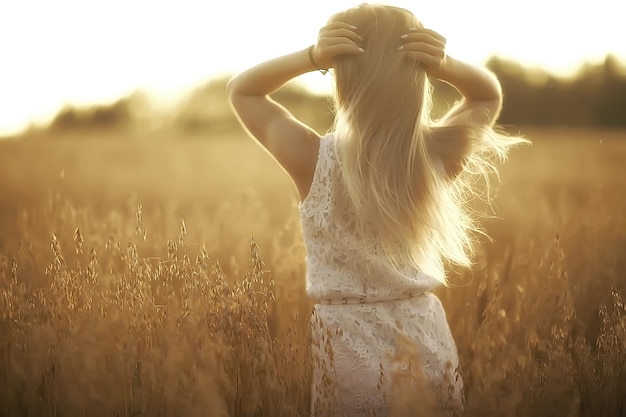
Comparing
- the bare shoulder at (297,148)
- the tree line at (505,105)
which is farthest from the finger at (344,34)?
the tree line at (505,105)

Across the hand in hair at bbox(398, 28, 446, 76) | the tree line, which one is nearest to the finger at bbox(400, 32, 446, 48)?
the hand in hair at bbox(398, 28, 446, 76)

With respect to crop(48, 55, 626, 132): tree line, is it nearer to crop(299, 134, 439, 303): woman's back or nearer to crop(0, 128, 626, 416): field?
crop(0, 128, 626, 416): field

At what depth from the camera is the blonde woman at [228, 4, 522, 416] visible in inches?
83.0

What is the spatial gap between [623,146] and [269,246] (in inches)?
426

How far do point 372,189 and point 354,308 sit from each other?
390mm

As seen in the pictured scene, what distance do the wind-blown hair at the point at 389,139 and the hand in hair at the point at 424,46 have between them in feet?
0.08

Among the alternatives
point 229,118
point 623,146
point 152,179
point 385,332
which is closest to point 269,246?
point 385,332

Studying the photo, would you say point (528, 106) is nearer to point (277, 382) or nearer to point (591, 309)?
point (591, 309)

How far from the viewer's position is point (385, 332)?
7.11 feet

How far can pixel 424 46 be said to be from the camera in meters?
2.11

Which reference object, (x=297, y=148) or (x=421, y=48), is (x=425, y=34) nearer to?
(x=421, y=48)

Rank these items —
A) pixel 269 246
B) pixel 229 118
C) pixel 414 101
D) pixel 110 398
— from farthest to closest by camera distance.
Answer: pixel 229 118, pixel 269 246, pixel 414 101, pixel 110 398

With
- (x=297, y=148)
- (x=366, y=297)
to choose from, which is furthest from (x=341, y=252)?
(x=297, y=148)

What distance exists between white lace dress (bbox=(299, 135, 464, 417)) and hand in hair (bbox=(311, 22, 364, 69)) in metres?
0.26
